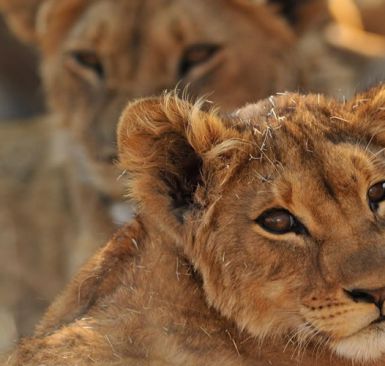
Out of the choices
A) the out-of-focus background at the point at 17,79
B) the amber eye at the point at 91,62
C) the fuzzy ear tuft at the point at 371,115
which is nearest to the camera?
the fuzzy ear tuft at the point at 371,115

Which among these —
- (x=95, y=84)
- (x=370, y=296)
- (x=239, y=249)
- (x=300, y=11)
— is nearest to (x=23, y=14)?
(x=95, y=84)

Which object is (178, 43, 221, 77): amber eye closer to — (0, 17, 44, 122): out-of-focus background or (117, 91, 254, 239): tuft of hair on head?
(117, 91, 254, 239): tuft of hair on head

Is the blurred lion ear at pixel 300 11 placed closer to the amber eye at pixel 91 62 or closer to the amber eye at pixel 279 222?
the amber eye at pixel 91 62

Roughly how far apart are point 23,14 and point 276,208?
9.80 feet

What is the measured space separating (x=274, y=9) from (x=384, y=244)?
2.61m

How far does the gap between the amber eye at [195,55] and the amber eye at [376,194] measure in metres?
2.15

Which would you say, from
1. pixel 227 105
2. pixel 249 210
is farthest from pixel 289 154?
pixel 227 105

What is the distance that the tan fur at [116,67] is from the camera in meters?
4.64

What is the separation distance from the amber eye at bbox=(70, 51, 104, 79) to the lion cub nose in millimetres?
2550

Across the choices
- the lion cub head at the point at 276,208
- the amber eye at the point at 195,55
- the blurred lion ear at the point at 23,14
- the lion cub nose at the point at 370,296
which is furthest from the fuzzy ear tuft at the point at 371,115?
the blurred lion ear at the point at 23,14

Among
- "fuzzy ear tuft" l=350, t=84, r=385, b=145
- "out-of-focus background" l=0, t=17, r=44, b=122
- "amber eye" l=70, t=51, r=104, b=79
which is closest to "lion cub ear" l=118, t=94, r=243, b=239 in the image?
"fuzzy ear tuft" l=350, t=84, r=385, b=145

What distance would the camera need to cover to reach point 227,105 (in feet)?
15.3

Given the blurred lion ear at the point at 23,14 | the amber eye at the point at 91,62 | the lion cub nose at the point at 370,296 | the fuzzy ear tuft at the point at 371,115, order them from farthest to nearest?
the blurred lion ear at the point at 23,14 < the amber eye at the point at 91,62 < the fuzzy ear tuft at the point at 371,115 < the lion cub nose at the point at 370,296

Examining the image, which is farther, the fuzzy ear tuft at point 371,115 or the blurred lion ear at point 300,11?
the blurred lion ear at point 300,11
